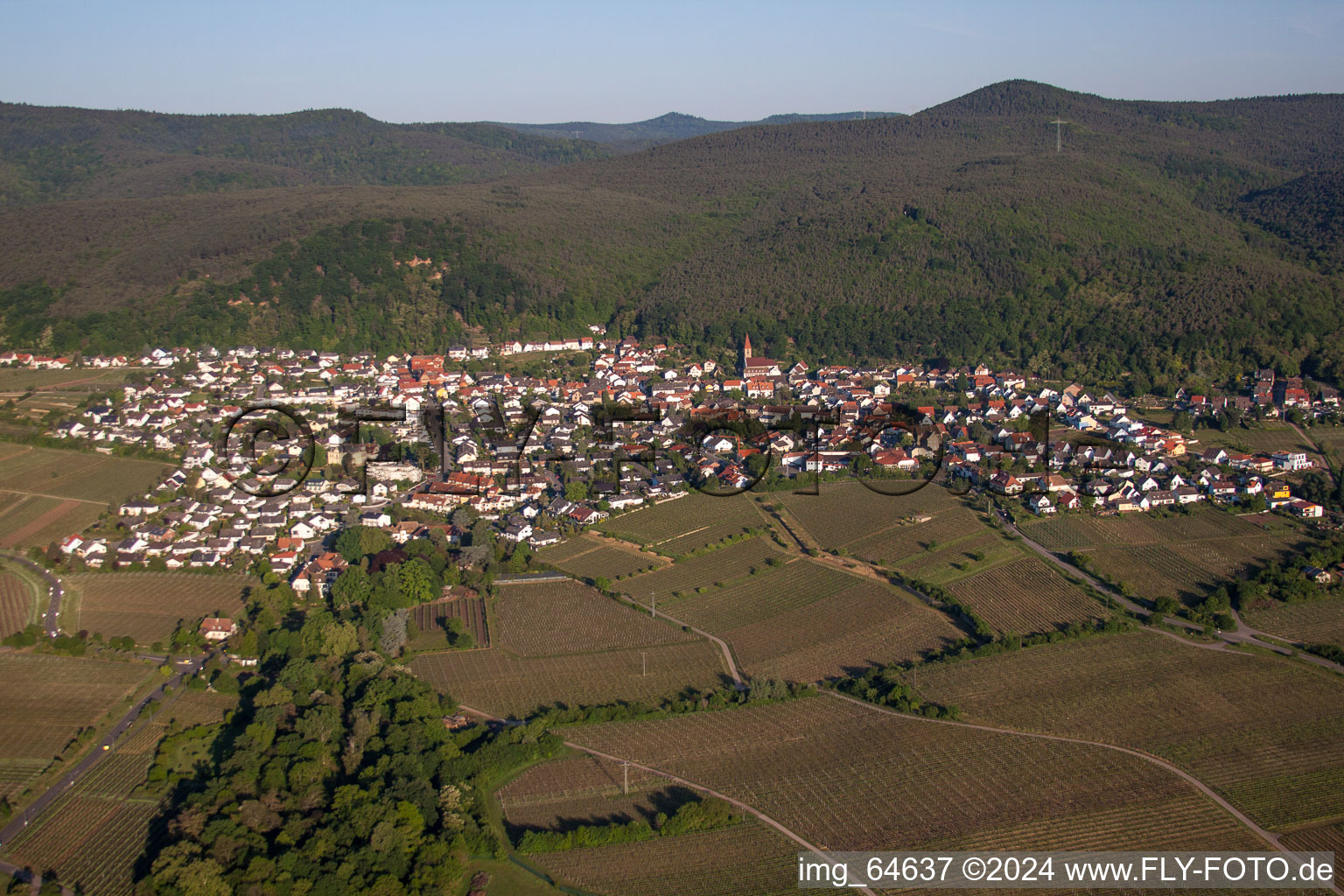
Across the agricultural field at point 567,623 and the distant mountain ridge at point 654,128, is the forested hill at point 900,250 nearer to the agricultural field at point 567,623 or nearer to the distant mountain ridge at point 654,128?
the agricultural field at point 567,623

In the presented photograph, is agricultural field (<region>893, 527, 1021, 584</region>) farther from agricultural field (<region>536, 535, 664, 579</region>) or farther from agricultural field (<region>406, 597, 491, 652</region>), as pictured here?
agricultural field (<region>406, 597, 491, 652</region>)

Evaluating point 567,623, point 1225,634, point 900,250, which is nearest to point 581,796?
point 567,623

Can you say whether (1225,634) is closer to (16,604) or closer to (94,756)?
(94,756)

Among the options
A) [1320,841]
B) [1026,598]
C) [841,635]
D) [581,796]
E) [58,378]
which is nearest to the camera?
[1320,841]

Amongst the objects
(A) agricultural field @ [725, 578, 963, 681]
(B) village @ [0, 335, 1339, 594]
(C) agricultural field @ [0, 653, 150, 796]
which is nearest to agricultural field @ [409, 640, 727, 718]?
(A) agricultural field @ [725, 578, 963, 681]

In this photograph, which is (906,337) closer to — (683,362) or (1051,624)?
(683,362)

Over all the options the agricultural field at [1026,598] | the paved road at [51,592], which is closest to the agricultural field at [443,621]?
the paved road at [51,592]

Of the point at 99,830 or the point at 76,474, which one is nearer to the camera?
the point at 99,830
